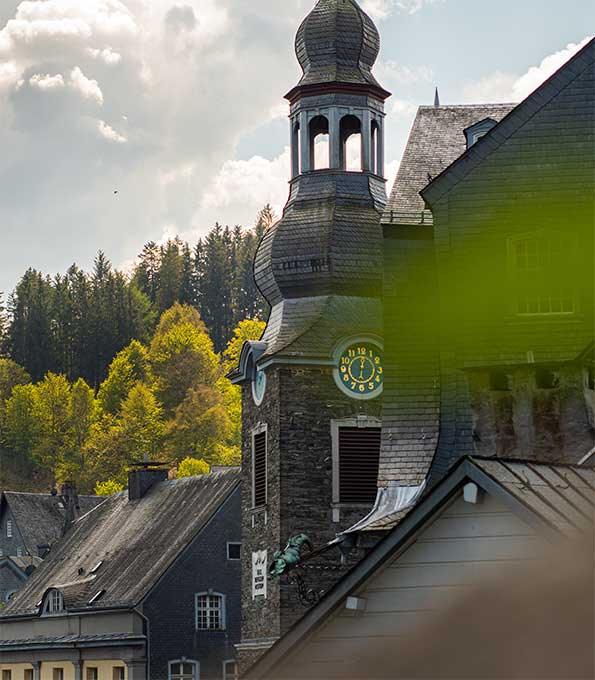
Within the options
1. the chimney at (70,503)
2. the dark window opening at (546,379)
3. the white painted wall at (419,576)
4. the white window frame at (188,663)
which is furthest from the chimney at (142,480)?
the white painted wall at (419,576)

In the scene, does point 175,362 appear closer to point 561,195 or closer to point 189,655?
point 189,655

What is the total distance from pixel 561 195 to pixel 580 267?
63.3 inches

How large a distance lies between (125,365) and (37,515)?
55099 mm

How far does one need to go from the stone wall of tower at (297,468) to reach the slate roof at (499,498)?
89.3ft

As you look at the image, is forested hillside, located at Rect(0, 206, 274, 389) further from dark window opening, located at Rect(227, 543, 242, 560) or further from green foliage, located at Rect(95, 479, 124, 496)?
dark window opening, located at Rect(227, 543, 242, 560)

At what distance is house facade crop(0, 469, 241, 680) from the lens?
60.5 metres

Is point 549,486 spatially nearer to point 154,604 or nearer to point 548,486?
point 548,486

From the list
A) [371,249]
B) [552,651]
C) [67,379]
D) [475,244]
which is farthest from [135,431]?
[552,651]

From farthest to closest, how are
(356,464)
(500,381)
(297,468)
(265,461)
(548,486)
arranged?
1. (265,461)
2. (356,464)
3. (297,468)
4. (500,381)
5. (548,486)

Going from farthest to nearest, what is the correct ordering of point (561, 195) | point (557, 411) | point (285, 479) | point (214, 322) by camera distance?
point (214, 322), point (285, 479), point (561, 195), point (557, 411)

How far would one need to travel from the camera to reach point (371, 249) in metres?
46.7

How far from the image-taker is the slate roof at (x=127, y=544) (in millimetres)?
62062

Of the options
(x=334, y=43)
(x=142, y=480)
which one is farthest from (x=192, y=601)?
(x=334, y=43)

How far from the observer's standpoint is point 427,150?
3756cm
